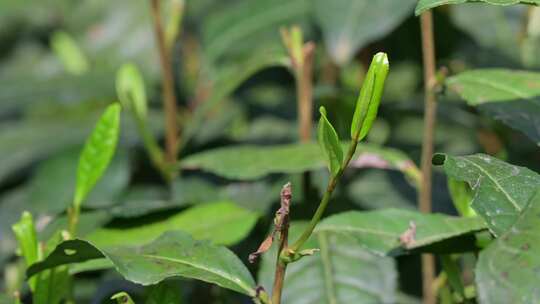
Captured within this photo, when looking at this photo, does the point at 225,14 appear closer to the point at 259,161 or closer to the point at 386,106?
the point at 386,106

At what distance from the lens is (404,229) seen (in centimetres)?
98

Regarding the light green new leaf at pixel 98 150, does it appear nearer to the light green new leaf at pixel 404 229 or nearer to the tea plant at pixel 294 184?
the tea plant at pixel 294 184

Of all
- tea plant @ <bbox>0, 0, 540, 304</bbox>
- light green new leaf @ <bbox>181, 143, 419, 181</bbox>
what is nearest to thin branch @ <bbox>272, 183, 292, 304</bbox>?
tea plant @ <bbox>0, 0, 540, 304</bbox>

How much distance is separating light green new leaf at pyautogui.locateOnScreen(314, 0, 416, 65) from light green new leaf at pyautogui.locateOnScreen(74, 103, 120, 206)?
56 centimetres

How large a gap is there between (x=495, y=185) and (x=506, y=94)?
299mm

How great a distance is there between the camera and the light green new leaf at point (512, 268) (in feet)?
2.10

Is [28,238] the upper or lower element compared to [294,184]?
upper

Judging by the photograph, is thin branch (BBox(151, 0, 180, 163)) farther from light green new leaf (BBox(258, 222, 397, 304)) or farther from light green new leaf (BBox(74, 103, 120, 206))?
light green new leaf (BBox(74, 103, 120, 206))

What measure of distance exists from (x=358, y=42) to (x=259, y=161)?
0.33 metres

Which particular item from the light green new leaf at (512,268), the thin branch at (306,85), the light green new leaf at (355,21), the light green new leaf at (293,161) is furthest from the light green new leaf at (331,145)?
the light green new leaf at (355,21)

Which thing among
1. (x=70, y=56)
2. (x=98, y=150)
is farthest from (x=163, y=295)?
(x=70, y=56)

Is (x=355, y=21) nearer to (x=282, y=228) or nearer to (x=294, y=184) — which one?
(x=294, y=184)

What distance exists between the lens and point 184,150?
169cm

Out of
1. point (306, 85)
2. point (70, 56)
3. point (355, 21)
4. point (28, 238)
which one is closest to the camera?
point (28, 238)
